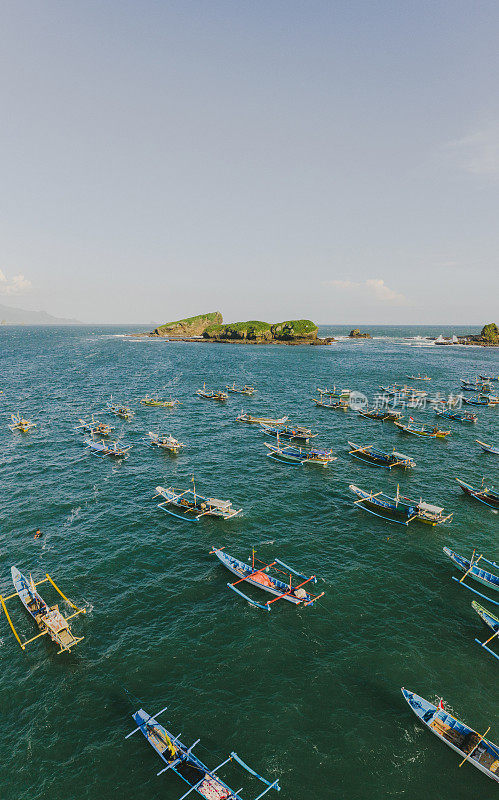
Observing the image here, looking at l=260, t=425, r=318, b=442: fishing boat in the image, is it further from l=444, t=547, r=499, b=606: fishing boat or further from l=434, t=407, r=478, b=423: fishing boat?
l=434, t=407, r=478, b=423: fishing boat

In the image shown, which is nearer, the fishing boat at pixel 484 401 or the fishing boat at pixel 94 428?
the fishing boat at pixel 94 428

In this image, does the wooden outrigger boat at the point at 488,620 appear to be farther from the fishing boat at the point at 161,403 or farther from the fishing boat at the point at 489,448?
the fishing boat at the point at 161,403

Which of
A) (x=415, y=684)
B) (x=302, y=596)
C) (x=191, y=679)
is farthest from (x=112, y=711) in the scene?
(x=415, y=684)

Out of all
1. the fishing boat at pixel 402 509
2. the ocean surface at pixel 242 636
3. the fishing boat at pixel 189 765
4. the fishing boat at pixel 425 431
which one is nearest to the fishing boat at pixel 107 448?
the ocean surface at pixel 242 636

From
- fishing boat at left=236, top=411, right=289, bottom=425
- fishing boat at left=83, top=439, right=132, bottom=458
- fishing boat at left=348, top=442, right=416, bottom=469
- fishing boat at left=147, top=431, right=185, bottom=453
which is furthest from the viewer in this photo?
fishing boat at left=236, top=411, right=289, bottom=425

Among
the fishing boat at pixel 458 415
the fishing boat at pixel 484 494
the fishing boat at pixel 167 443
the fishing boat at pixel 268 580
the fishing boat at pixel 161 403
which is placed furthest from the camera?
the fishing boat at pixel 161 403

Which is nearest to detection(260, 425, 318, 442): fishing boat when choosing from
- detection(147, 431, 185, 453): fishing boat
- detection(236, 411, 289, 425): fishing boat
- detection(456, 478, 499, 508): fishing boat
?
detection(236, 411, 289, 425): fishing boat
